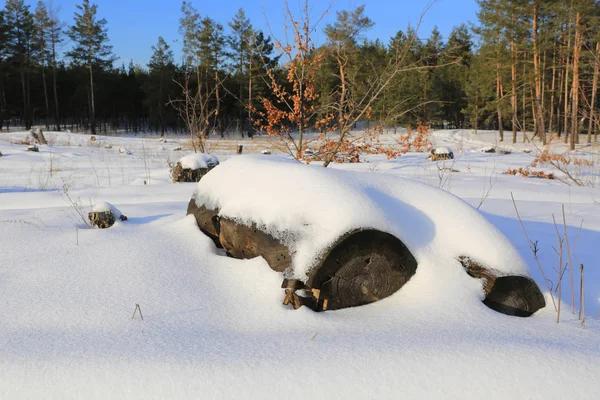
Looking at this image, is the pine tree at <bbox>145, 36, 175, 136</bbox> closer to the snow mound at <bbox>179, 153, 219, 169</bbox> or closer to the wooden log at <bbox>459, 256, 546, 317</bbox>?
the snow mound at <bbox>179, 153, 219, 169</bbox>

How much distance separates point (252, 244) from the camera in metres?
2.12

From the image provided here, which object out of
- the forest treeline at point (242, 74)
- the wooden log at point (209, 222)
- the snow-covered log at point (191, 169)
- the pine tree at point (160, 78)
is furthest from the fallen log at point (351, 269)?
the pine tree at point (160, 78)

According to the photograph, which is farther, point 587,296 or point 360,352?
point 587,296

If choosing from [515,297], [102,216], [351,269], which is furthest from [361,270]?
[102,216]

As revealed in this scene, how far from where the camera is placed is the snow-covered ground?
127cm

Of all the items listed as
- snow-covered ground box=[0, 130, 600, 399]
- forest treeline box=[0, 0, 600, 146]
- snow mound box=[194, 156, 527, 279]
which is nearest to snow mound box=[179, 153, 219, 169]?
snow-covered ground box=[0, 130, 600, 399]

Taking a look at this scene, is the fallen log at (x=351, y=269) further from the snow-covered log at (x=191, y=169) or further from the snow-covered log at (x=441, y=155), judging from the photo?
the snow-covered log at (x=441, y=155)

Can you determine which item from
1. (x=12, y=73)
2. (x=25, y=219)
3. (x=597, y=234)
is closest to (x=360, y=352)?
(x=597, y=234)

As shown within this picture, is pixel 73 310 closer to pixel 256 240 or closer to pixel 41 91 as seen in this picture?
pixel 256 240

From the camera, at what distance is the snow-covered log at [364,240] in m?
1.79

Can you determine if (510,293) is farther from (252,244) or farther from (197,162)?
(197,162)

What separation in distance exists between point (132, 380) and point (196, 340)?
0.29 meters

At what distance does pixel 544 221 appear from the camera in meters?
3.47

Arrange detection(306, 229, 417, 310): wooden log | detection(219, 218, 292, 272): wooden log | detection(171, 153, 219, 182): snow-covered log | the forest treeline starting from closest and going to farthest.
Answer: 1. detection(306, 229, 417, 310): wooden log
2. detection(219, 218, 292, 272): wooden log
3. detection(171, 153, 219, 182): snow-covered log
4. the forest treeline
